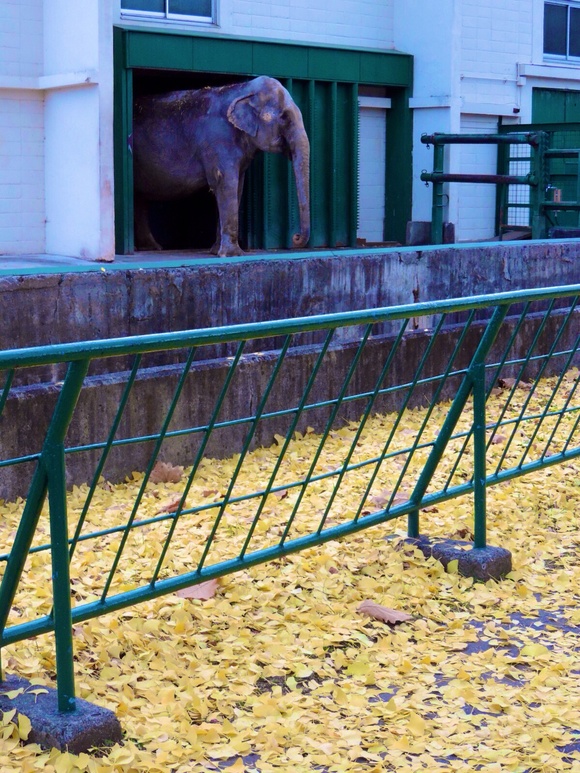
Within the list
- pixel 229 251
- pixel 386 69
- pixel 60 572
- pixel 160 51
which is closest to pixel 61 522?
pixel 60 572

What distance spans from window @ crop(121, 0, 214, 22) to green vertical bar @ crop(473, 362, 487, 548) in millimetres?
9729

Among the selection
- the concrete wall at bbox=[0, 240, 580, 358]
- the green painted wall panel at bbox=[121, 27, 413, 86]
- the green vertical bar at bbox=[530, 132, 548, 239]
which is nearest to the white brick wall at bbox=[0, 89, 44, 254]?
the green painted wall panel at bbox=[121, 27, 413, 86]

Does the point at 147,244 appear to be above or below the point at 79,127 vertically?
below

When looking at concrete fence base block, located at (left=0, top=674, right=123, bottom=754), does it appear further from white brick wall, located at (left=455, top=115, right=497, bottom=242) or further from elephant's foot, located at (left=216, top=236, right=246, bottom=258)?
white brick wall, located at (left=455, top=115, right=497, bottom=242)

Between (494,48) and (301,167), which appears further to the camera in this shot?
(494,48)

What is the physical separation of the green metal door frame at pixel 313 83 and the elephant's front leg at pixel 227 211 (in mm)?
1067

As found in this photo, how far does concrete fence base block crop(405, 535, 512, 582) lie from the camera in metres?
5.58

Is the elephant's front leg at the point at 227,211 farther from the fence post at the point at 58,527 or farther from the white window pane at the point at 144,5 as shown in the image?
the fence post at the point at 58,527

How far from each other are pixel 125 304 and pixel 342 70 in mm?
8340

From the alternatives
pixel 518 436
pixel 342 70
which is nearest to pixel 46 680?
pixel 518 436

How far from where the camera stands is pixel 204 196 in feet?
50.0

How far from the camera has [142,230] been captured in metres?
14.4

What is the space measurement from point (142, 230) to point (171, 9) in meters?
2.61

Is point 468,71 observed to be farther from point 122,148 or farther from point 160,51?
point 122,148
